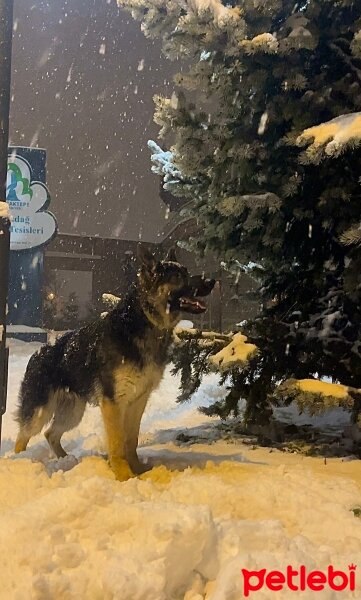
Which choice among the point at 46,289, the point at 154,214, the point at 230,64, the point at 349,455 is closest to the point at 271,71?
the point at 230,64

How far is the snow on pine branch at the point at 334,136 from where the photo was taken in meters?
3.89

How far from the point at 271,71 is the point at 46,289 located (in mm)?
21631

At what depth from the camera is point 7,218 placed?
4.12m

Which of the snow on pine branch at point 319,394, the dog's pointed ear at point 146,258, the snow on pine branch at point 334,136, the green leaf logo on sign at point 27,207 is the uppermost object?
the green leaf logo on sign at point 27,207

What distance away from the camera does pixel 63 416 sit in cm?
497

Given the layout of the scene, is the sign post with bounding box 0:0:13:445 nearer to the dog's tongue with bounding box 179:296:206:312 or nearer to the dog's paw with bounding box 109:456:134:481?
the dog's paw with bounding box 109:456:134:481

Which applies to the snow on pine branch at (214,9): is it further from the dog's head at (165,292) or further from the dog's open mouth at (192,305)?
the dog's open mouth at (192,305)

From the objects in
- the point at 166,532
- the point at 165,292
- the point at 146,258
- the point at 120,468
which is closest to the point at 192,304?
the point at 165,292

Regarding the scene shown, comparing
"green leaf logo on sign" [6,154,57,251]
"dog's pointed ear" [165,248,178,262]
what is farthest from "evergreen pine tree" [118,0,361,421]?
"green leaf logo on sign" [6,154,57,251]

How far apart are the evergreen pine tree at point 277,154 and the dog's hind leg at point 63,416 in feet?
4.71

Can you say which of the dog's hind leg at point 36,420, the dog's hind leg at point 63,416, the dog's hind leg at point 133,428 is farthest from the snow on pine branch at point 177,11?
the dog's hind leg at point 36,420

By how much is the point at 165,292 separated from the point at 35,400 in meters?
1.71

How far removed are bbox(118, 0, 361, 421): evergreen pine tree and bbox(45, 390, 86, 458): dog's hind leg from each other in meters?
1.44

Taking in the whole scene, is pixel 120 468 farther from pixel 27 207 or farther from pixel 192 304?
pixel 27 207
